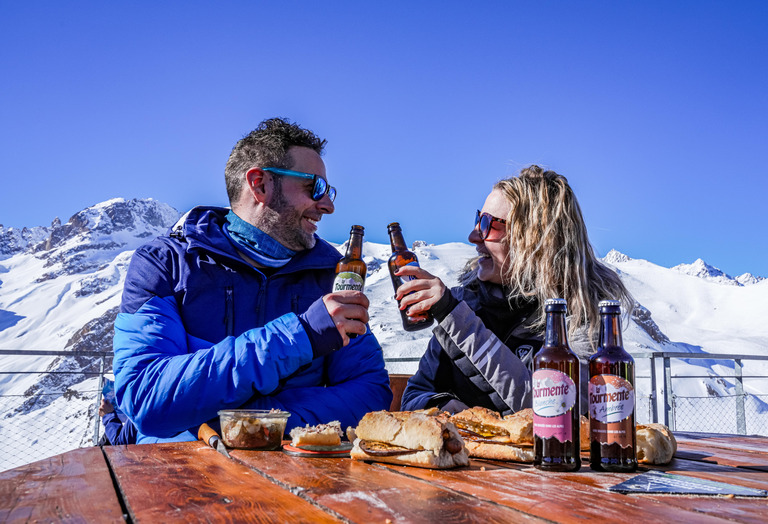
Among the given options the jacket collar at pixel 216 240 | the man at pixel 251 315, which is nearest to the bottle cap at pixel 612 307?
the man at pixel 251 315

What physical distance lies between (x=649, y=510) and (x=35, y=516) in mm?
731

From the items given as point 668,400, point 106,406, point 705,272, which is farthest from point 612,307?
point 705,272

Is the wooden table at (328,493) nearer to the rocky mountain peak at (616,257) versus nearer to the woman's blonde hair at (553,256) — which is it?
the woman's blonde hair at (553,256)

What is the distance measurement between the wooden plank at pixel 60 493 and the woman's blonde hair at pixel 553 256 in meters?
1.52

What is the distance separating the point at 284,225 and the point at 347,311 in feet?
2.34

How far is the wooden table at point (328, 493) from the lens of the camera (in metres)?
0.65

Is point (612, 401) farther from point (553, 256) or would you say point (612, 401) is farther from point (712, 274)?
point (712, 274)

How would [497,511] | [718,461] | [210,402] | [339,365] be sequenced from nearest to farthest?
[497,511]
[718,461]
[210,402]
[339,365]

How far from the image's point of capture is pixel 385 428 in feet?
3.43

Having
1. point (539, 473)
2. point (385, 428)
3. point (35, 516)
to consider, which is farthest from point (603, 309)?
point (35, 516)

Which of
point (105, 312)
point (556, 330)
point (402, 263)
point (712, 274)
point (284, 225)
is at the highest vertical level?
point (712, 274)

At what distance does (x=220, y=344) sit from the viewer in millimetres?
1444

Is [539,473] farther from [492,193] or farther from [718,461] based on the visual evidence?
[492,193]

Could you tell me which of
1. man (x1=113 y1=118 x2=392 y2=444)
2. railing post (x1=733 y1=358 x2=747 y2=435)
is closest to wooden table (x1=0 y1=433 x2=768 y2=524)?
man (x1=113 y1=118 x2=392 y2=444)
